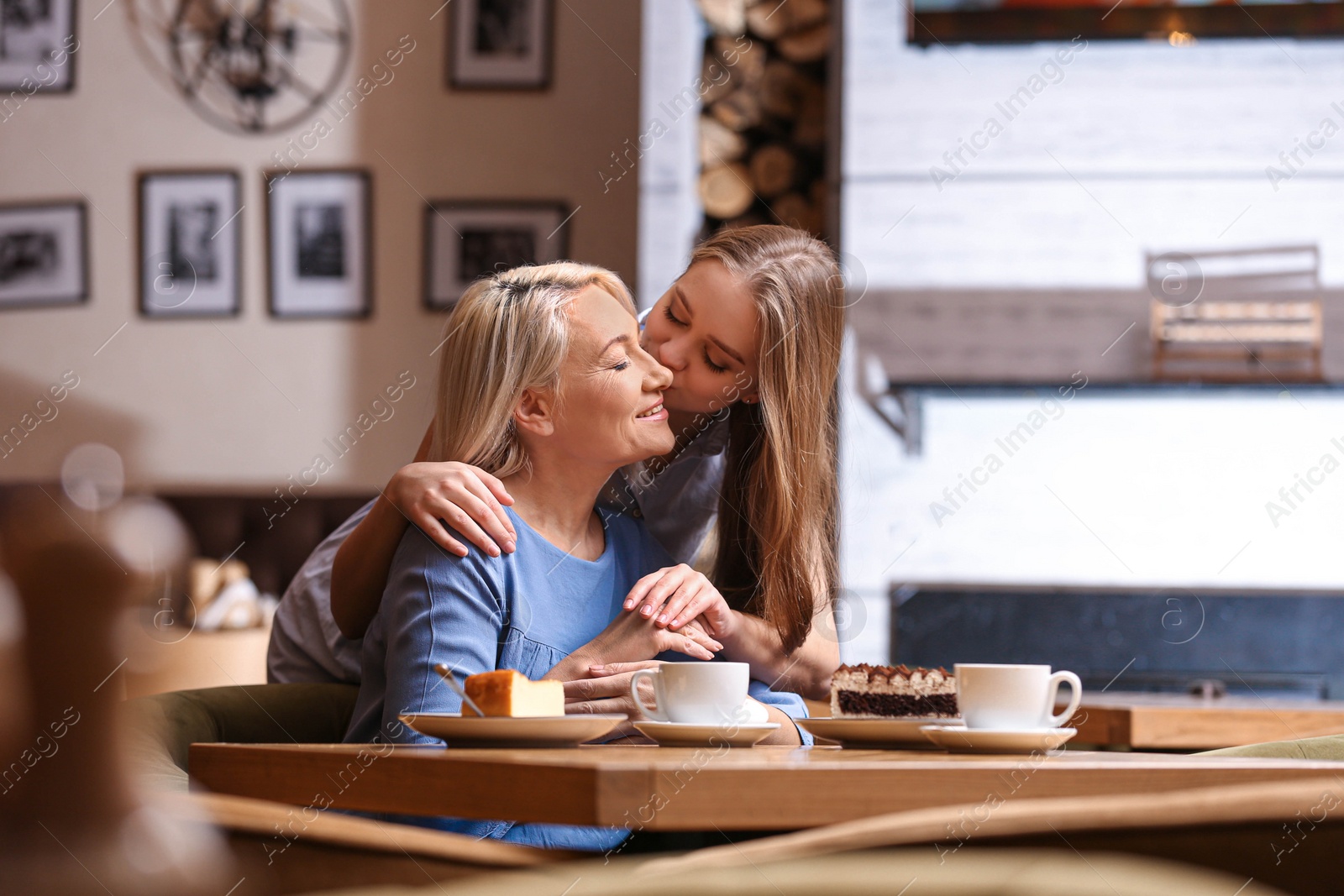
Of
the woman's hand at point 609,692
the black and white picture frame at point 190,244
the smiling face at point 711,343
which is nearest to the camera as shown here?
the woman's hand at point 609,692

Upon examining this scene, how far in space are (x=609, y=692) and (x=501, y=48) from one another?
3.58m

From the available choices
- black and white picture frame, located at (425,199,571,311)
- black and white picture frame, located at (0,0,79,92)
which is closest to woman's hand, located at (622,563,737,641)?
black and white picture frame, located at (425,199,571,311)

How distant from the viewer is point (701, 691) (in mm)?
1164

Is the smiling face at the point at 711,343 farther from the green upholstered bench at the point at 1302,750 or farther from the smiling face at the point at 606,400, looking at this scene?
the green upholstered bench at the point at 1302,750

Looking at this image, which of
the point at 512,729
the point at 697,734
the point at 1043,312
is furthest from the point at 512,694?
the point at 1043,312

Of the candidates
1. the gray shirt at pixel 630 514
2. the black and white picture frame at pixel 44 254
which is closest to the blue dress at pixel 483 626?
the gray shirt at pixel 630 514

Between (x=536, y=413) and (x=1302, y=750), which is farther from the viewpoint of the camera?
(x=536, y=413)

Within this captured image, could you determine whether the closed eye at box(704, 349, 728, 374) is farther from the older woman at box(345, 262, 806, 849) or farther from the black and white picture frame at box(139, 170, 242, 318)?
the black and white picture frame at box(139, 170, 242, 318)

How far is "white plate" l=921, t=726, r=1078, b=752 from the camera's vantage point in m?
1.08

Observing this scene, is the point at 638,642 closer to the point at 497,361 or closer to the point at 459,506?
the point at 459,506

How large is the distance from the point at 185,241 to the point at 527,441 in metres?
3.45

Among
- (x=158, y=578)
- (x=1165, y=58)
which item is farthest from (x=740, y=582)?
(x=1165, y=58)

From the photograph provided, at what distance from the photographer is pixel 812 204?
3.94 meters

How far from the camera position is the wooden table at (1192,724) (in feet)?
7.73
